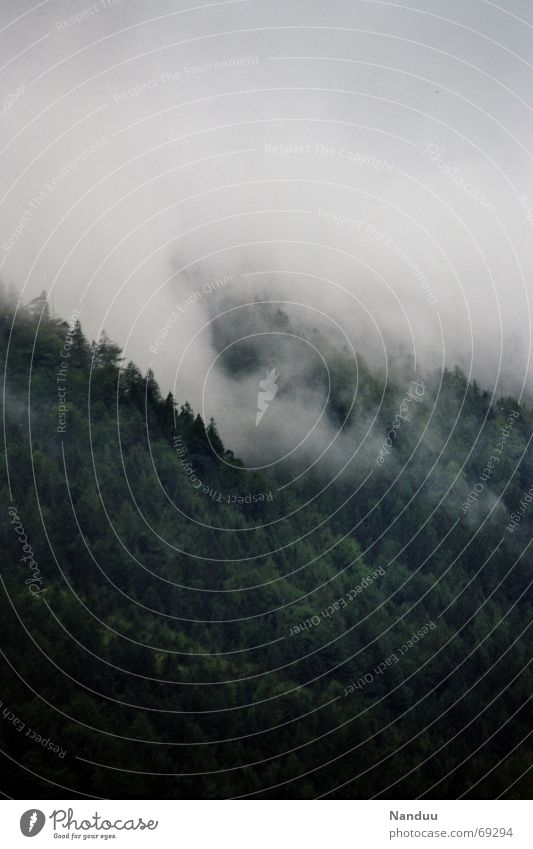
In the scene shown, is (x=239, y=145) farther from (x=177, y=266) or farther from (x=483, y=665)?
(x=483, y=665)


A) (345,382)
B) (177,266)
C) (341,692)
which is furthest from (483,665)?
(177,266)
